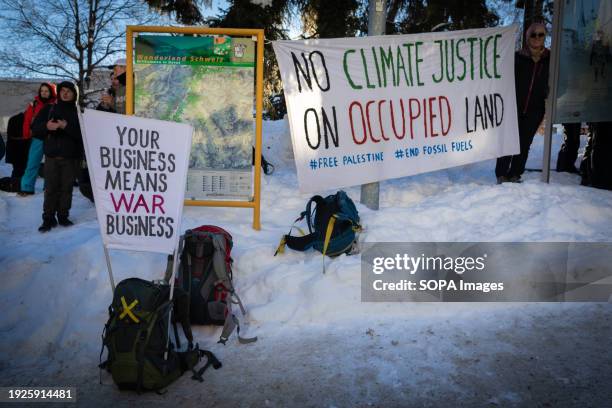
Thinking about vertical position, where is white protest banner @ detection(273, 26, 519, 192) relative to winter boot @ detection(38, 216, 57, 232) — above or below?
above

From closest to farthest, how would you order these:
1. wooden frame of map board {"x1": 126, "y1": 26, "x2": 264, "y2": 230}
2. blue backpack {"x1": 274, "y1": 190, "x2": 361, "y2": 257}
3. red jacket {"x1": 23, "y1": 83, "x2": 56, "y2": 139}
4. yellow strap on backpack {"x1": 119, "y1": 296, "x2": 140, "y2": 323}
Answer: yellow strap on backpack {"x1": 119, "y1": 296, "x2": 140, "y2": 323} < blue backpack {"x1": 274, "y1": 190, "x2": 361, "y2": 257} < wooden frame of map board {"x1": 126, "y1": 26, "x2": 264, "y2": 230} < red jacket {"x1": 23, "y1": 83, "x2": 56, "y2": 139}

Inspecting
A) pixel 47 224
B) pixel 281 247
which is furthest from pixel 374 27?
pixel 47 224

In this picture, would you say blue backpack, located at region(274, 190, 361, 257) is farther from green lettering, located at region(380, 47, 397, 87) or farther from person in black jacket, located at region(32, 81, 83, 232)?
person in black jacket, located at region(32, 81, 83, 232)

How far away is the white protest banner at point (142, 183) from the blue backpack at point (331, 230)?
1.64 m

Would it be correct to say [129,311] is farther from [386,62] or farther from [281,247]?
[386,62]

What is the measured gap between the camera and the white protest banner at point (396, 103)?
5961 millimetres

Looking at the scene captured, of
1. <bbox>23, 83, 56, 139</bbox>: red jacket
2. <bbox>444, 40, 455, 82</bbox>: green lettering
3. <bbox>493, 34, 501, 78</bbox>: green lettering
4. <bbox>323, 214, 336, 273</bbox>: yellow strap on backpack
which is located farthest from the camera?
<bbox>23, 83, 56, 139</bbox>: red jacket

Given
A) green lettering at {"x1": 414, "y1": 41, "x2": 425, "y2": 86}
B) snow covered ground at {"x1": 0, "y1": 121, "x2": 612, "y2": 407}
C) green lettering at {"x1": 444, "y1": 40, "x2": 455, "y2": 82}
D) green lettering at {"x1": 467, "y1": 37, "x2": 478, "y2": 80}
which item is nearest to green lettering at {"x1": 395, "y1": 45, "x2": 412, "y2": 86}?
green lettering at {"x1": 414, "y1": 41, "x2": 425, "y2": 86}

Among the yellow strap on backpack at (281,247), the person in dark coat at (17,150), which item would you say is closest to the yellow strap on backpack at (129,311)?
the yellow strap on backpack at (281,247)

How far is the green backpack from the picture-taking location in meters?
3.18

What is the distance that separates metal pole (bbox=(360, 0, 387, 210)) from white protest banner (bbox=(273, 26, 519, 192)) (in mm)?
183

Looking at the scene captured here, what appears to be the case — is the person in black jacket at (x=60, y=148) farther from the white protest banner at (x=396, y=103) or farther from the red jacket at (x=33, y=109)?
the white protest banner at (x=396, y=103)

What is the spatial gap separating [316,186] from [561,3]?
413cm

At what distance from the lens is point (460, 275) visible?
4637mm
